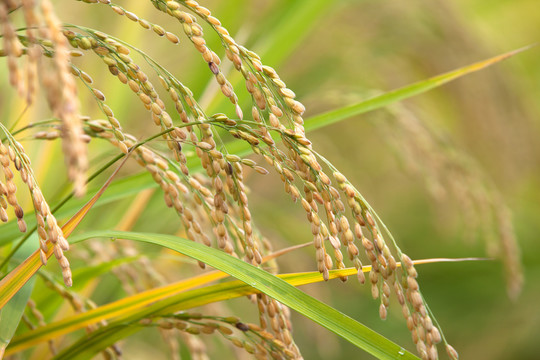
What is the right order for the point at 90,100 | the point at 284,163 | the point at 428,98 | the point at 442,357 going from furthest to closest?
the point at 428,98 → the point at 442,357 → the point at 90,100 → the point at 284,163

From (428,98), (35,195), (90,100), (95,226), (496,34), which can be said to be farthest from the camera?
(496,34)

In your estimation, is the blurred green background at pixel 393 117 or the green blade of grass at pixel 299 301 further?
the blurred green background at pixel 393 117

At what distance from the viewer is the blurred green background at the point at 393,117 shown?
1835 mm

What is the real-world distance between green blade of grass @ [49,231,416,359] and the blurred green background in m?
0.70

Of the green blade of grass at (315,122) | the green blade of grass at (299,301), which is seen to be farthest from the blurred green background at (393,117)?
the green blade of grass at (299,301)

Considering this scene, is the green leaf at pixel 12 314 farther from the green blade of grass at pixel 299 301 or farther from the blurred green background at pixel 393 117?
the blurred green background at pixel 393 117

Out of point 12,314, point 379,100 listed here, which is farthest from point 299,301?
point 379,100

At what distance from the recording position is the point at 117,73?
2.49ft

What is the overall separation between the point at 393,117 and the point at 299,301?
2.84 ft

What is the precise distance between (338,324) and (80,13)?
7.23 feet

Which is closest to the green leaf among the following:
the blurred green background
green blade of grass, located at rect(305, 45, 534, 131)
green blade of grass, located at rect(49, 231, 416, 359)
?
green blade of grass, located at rect(49, 231, 416, 359)

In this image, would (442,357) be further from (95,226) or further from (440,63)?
(95,226)

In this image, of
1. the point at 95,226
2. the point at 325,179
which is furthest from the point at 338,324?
A: the point at 95,226

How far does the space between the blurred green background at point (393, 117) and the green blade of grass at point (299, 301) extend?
70cm
